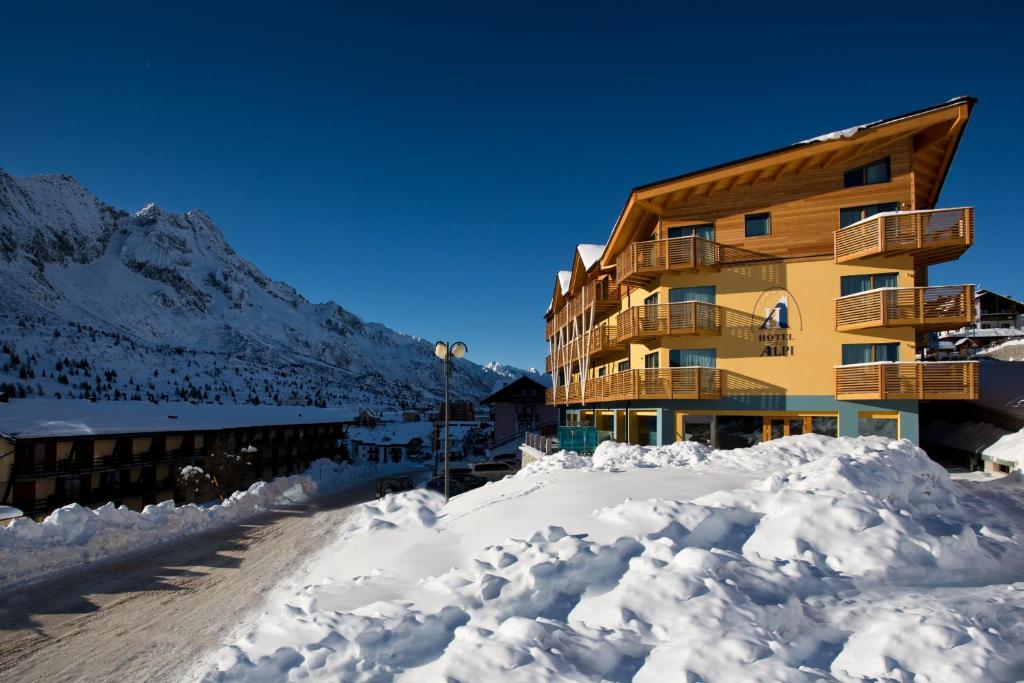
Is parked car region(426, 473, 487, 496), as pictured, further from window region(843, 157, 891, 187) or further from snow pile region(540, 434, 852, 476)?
window region(843, 157, 891, 187)

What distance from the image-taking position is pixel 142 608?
1053 cm

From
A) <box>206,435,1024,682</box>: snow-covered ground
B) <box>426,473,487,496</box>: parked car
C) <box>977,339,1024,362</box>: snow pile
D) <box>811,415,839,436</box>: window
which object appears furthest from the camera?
<box>977,339,1024,362</box>: snow pile

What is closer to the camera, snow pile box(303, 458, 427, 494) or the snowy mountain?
snow pile box(303, 458, 427, 494)

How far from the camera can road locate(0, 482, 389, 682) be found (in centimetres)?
804

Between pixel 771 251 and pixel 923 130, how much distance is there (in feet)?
22.0

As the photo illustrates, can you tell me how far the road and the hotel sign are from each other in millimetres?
17508

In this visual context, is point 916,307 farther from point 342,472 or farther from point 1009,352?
point 342,472

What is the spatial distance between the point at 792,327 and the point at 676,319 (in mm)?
4383

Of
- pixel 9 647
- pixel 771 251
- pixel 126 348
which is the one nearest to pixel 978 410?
pixel 771 251

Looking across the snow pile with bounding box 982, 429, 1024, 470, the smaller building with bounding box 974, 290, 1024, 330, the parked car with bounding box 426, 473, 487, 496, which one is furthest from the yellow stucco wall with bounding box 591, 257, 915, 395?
the smaller building with bounding box 974, 290, 1024, 330

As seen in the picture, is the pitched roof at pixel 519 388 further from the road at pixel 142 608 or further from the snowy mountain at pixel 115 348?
the snowy mountain at pixel 115 348

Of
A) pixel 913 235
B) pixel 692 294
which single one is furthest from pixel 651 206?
pixel 913 235

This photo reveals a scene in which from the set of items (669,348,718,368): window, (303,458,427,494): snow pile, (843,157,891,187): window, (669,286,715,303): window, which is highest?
(843,157,891,187): window

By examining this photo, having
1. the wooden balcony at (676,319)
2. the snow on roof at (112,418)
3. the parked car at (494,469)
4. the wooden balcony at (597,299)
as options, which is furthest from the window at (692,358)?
the snow on roof at (112,418)
